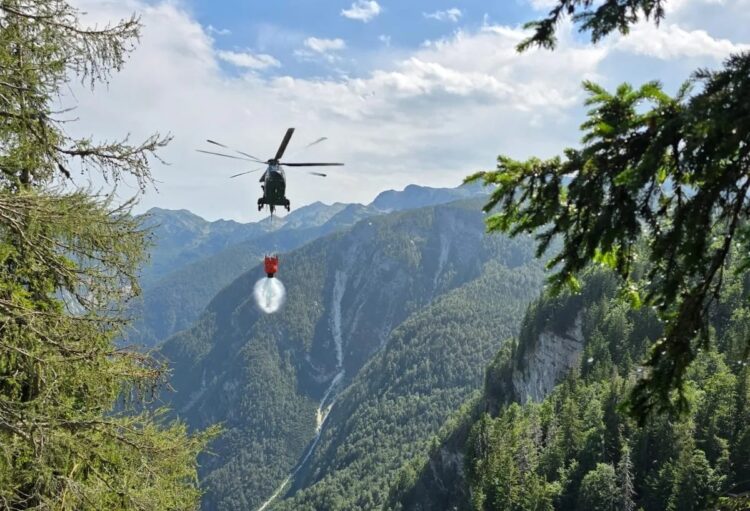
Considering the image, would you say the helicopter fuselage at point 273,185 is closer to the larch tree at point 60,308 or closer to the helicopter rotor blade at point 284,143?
the helicopter rotor blade at point 284,143

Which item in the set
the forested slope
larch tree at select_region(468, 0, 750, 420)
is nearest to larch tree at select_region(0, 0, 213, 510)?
larch tree at select_region(468, 0, 750, 420)

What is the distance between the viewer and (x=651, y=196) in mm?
5668

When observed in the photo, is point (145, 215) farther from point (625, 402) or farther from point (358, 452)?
point (358, 452)

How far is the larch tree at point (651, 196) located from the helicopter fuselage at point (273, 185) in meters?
14.4

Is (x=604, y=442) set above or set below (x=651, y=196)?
below

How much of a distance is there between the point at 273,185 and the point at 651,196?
1560 centimetres

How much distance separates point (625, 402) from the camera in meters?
5.91

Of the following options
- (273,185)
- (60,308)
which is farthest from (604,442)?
(60,308)

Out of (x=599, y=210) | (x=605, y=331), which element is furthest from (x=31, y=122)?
(x=605, y=331)

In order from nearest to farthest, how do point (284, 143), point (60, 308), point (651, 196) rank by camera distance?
point (651, 196) → point (60, 308) → point (284, 143)

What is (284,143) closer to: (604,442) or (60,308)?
(60,308)

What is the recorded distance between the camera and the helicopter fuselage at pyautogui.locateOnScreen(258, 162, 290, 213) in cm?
1970

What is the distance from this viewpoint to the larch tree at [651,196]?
16.8 ft

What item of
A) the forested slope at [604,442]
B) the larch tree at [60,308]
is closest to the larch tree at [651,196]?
the larch tree at [60,308]
